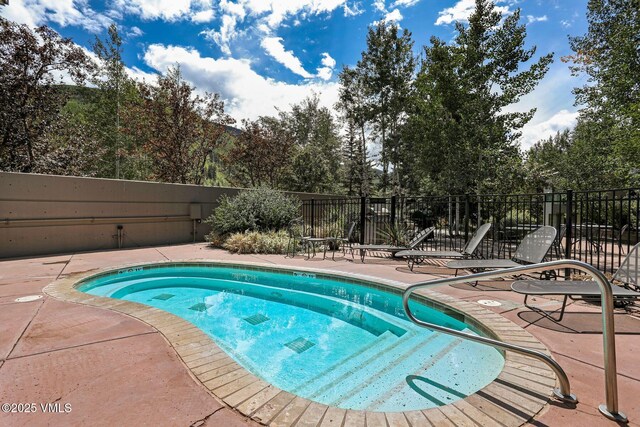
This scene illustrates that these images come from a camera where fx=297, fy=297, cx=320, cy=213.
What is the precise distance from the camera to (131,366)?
6.92ft

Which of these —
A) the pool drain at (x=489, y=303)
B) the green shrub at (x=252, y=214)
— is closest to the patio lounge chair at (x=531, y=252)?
the pool drain at (x=489, y=303)

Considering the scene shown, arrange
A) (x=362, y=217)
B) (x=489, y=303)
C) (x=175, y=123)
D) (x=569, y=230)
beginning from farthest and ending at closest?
(x=175, y=123) → (x=362, y=217) → (x=569, y=230) → (x=489, y=303)

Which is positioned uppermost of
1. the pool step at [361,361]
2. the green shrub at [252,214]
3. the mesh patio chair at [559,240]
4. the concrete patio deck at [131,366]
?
the green shrub at [252,214]

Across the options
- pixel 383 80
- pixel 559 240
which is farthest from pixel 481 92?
pixel 383 80

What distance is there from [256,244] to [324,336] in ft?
16.3

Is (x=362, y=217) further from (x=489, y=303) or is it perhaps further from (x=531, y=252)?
(x=489, y=303)

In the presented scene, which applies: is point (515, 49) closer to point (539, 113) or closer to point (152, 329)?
point (539, 113)

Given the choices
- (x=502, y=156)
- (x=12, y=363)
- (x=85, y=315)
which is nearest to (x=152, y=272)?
(x=85, y=315)

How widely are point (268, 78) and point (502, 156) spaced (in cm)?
1802

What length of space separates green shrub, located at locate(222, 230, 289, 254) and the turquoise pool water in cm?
194

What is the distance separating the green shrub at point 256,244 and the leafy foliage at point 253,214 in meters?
0.74

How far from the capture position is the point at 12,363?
83.5 inches

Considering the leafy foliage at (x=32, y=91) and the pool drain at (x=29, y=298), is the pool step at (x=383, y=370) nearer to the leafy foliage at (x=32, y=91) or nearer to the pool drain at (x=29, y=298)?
the pool drain at (x=29, y=298)

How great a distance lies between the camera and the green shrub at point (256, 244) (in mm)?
7871
